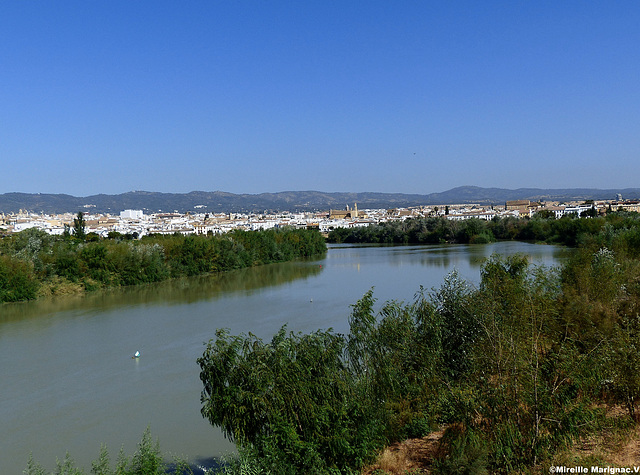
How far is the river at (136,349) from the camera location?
Answer: 280 inches

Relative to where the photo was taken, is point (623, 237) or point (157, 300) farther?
point (157, 300)

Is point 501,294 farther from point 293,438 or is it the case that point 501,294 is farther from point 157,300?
point 157,300

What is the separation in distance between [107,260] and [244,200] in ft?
472

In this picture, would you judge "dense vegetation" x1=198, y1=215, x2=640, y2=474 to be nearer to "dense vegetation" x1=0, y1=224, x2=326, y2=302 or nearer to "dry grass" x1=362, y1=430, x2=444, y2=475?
"dry grass" x1=362, y1=430, x2=444, y2=475

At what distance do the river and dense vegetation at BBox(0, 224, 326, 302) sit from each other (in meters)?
1.10

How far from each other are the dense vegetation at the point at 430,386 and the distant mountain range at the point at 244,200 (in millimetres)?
120066

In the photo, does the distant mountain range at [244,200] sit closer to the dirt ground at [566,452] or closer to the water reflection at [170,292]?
the water reflection at [170,292]

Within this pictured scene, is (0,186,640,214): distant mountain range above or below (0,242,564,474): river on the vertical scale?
above

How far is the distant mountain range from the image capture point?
125 meters

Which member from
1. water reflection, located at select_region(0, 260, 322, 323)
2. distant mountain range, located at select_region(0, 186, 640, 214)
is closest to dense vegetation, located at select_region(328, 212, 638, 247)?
water reflection, located at select_region(0, 260, 322, 323)

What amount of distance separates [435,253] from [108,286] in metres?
17.4

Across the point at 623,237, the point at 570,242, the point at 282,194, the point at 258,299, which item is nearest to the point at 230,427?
the point at 258,299

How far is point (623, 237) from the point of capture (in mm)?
16562

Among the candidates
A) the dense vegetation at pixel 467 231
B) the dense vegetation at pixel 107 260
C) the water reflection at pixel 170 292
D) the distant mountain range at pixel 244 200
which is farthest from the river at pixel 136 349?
the distant mountain range at pixel 244 200
